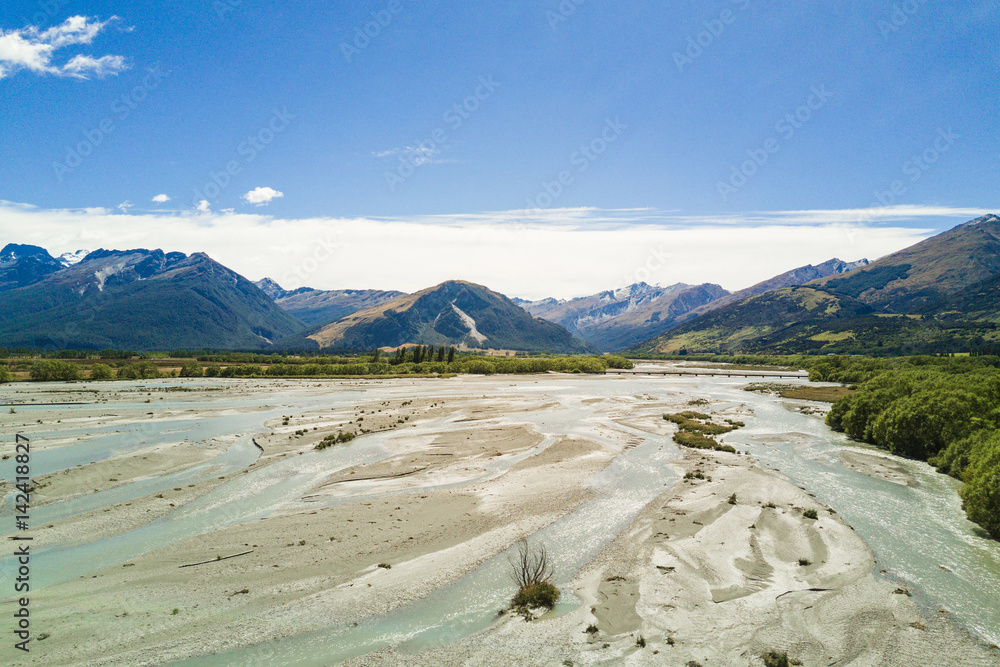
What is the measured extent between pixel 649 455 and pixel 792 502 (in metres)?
14.1

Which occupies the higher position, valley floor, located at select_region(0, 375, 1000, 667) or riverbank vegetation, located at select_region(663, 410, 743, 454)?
valley floor, located at select_region(0, 375, 1000, 667)

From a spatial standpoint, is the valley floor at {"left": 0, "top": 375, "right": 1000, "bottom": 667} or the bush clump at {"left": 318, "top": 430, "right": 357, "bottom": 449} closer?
the valley floor at {"left": 0, "top": 375, "right": 1000, "bottom": 667}

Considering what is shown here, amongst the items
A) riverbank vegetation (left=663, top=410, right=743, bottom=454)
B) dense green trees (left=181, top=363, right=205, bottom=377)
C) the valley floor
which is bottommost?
riverbank vegetation (left=663, top=410, right=743, bottom=454)

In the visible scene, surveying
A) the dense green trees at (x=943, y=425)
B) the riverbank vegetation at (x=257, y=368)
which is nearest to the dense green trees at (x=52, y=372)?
the riverbank vegetation at (x=257, y=368)

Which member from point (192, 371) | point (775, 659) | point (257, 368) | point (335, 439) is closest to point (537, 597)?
point (775, 659)

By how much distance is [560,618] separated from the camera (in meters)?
15.0

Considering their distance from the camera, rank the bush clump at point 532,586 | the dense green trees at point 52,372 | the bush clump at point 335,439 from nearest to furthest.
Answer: the bush clump at point 532,586, the bush clump at point 335,439, the dense green trees at point 52,372

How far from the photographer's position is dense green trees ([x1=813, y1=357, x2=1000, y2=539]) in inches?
927

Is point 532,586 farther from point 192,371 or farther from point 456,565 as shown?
point 192,371

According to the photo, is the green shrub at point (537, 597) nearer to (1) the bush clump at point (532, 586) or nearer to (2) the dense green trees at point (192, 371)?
(1) the bush clump at point (532, 586)

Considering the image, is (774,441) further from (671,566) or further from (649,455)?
(671,566)

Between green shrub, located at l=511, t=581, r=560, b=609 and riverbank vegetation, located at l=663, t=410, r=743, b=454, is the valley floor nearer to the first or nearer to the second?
green shrub, located at l=511, t=581, r=560, b=609

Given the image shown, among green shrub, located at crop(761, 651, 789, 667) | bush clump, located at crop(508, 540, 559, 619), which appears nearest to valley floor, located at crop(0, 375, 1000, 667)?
green shrub, located at crop(761, 651, 789, 667)

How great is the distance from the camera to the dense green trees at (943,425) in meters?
23.5
